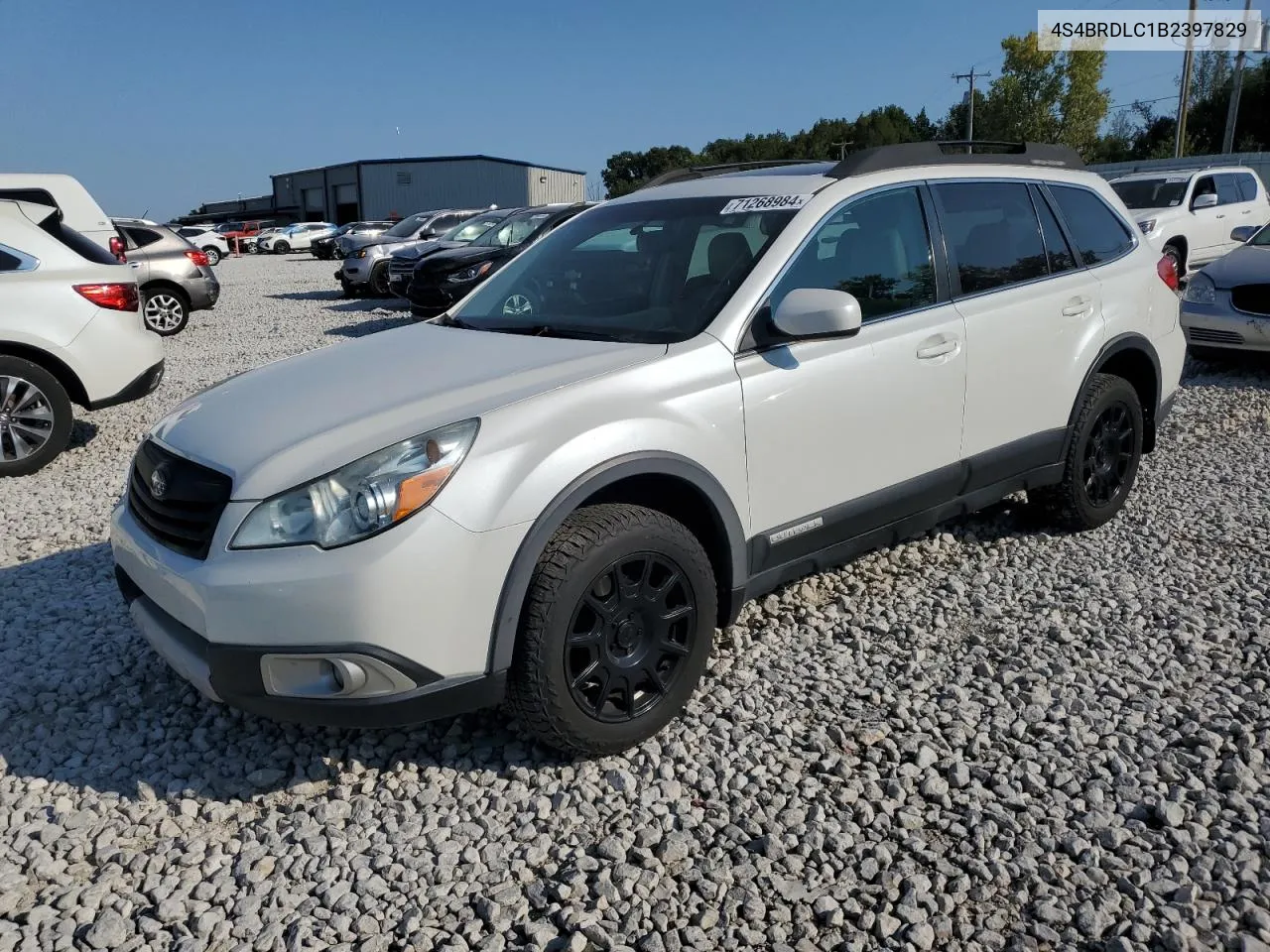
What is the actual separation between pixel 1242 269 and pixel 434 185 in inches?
2534

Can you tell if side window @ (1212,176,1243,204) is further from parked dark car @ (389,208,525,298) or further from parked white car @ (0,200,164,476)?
parked white car @ (0,200,164,476)

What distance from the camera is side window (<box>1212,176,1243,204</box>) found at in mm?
13781

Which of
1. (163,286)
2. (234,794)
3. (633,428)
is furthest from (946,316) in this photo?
(163,286)

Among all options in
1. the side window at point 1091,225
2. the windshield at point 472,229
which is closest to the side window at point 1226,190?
the windshield at point 472,229

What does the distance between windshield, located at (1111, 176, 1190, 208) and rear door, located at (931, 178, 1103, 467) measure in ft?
34.9

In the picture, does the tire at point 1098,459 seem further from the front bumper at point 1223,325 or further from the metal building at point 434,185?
the metal building at point 434,185

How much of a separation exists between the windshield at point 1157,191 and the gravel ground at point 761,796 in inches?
430

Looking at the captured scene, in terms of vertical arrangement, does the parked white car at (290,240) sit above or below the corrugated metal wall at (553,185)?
below

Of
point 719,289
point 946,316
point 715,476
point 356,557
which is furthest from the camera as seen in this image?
point 946,316

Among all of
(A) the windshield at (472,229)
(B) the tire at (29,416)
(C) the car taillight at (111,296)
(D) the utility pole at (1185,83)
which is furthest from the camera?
(D) the utility pole at (1185,83)

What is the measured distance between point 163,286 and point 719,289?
12382 mm

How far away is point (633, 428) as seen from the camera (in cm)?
286

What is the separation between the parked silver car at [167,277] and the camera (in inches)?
519

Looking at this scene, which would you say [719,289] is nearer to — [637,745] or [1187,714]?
[637,745]
